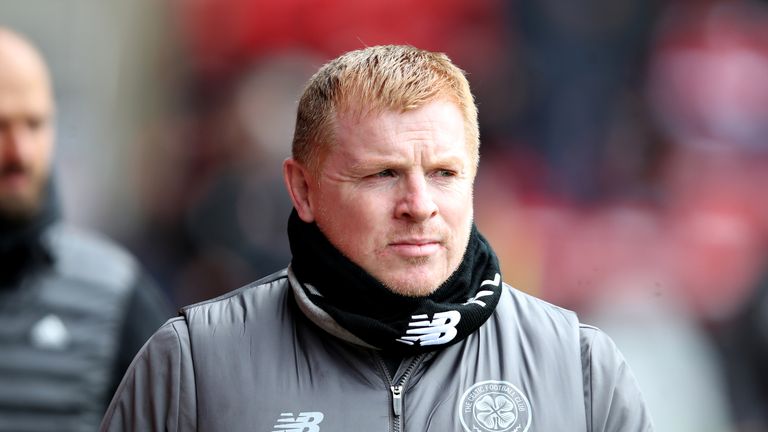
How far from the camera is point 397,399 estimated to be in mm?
2914

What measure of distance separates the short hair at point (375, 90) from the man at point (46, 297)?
1963mm

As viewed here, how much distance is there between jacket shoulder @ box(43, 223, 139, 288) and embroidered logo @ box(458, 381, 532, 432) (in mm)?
2360

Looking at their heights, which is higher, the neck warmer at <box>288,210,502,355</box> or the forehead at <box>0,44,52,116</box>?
the forehead at <box>0,44,52,116</box>

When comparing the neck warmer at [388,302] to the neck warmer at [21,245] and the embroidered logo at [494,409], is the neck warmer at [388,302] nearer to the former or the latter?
the embroidered logo at [494,409]

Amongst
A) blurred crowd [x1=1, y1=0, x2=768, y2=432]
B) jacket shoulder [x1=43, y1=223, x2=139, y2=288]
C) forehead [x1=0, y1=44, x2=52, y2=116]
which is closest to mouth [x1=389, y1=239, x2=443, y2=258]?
jacket shoulder [x1=43, y1=223, x2=139, y2=288]

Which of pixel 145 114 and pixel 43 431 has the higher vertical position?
pixel 145 114

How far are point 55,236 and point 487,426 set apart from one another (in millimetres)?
2678

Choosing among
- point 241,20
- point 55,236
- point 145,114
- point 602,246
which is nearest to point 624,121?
point 602,246

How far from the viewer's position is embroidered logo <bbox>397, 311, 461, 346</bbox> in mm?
2928

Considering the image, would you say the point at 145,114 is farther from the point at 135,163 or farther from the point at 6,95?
the point at 6,95

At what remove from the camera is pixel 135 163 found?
8008mm

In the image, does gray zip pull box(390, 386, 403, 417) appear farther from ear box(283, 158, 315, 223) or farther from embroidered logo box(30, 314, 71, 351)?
embroidered logo box(30, 314, 71, 351)

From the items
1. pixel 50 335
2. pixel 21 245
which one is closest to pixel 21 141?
pixel 21 245

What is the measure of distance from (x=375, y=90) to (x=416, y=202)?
10.7 inches
